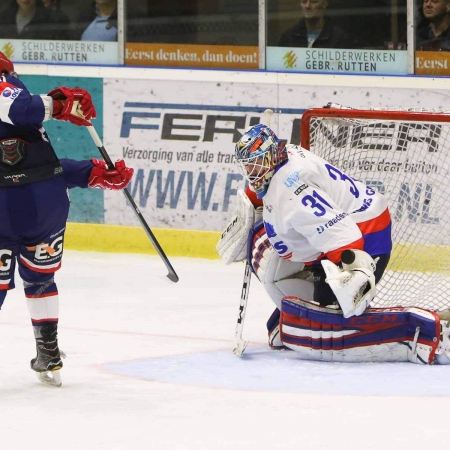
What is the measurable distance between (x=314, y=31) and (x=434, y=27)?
25.4 inches

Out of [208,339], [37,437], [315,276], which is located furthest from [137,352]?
[37,437]

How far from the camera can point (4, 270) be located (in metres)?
3.95

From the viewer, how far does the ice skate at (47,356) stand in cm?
402

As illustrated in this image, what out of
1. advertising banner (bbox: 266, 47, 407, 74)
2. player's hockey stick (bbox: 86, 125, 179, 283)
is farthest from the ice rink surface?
advertising banner (bbox: 266, 47, 407, 74)

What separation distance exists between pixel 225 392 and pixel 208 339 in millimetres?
868

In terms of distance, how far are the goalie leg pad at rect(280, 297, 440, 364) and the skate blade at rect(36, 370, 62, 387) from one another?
0.86 m

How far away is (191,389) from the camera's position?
400 cm

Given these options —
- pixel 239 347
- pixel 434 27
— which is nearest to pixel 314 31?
pixel 434 27

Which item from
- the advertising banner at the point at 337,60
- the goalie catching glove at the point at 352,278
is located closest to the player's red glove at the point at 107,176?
the goalie catching glove at the point at 352,278

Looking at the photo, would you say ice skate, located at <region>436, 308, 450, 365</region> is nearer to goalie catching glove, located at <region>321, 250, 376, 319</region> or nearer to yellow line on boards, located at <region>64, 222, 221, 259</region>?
goalie catching glove, located at <region>321, 250, 376, 319</region>

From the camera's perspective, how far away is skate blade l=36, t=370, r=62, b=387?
4.06 m

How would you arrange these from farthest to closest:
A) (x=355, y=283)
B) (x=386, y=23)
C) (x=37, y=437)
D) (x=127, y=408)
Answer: (x=386, y=23)
(x=355, y=283)
(x=127, y=408)
(x=37, y=437)

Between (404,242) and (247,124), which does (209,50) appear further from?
(404,242)

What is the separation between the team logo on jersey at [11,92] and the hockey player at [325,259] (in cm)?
85
